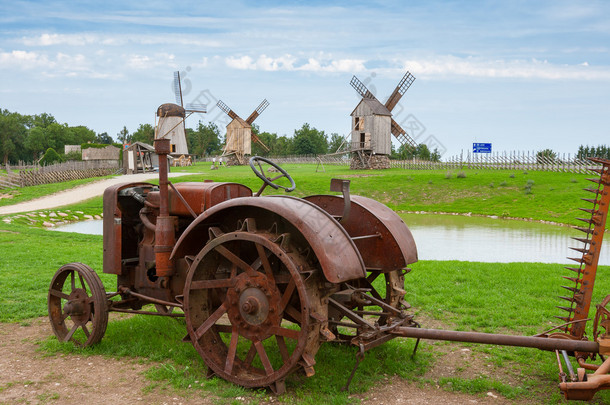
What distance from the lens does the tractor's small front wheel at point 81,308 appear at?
5156 millimetres

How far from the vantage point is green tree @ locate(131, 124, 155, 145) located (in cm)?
7011

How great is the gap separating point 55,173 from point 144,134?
121ft

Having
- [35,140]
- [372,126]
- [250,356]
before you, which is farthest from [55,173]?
[35,140]

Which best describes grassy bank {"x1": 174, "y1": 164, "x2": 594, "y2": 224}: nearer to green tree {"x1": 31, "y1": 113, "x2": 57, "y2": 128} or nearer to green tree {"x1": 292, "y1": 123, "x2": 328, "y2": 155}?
green tree {"x1": 292, "y1": 123, "x2": 328, "y2": 155}

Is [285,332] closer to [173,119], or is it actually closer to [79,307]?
[79,307]

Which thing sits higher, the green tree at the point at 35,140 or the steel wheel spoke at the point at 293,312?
the green tree at the point at 35,140

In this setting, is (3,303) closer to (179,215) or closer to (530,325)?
(179,215)

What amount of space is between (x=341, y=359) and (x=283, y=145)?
73.1m

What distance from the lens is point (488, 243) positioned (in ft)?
50.4

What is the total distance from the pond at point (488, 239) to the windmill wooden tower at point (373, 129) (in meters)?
18.6

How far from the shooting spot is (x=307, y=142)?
69000 mm

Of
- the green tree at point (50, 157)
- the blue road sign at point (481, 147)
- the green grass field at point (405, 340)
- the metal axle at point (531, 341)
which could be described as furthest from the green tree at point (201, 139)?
the metal axle at point (531, 341)

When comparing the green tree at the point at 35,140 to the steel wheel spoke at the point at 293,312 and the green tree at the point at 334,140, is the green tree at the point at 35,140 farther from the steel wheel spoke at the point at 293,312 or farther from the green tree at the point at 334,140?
the steel wheel spoke at the point at 293,312

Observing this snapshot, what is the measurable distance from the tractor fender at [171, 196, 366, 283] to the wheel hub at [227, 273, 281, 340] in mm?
472
